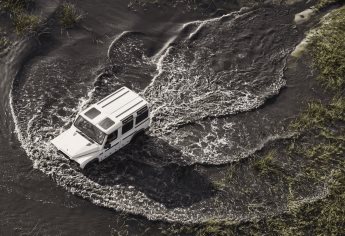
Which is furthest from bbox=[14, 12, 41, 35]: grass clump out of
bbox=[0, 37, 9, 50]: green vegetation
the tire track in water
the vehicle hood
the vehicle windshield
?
the vehicle hood

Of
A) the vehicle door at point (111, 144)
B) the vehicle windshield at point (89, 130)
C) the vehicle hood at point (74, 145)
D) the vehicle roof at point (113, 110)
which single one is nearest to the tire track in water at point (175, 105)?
the vehicle door at point (111, 144)

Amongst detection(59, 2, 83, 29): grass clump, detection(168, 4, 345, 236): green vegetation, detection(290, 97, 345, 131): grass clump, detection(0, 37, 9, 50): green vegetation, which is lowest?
detection(168, 4, 345, 236): green vegetation

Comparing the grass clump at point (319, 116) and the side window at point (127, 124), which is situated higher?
the side window at point (127, 124)

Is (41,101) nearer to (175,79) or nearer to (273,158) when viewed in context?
(175,79)

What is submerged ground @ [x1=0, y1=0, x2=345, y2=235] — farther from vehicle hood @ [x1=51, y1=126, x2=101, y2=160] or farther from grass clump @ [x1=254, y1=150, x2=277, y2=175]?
vehicle hood @ [x1=51, y1=126, x2=101, y2=160]

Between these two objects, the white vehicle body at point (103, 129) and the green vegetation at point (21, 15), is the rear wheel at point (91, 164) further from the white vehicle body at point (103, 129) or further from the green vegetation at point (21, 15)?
the green vegetation at point (21, 15)

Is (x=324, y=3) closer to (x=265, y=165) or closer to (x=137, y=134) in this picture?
(x=265, y=165)

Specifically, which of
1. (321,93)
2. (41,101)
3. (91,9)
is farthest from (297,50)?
(41,101)
